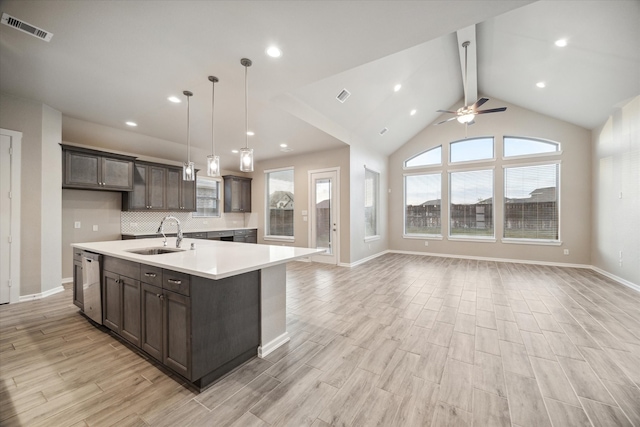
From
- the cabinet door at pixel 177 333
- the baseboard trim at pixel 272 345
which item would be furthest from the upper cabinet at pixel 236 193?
the cabinet door at pixel 177 333

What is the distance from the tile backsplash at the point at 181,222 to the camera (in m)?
5.22

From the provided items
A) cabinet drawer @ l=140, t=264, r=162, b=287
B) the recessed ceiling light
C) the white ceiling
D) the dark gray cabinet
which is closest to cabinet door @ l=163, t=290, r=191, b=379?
cabinet drawer @ l=140, t=264, r=162, b=287

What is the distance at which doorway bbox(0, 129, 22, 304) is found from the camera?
3357 mm

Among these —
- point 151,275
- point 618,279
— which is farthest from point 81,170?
point 618,279

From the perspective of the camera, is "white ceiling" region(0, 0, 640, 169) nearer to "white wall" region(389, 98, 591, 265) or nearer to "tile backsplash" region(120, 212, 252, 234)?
"white wall" region(389, 98, 591, 265)

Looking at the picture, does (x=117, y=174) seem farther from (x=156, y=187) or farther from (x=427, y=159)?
(x=427, y=159)

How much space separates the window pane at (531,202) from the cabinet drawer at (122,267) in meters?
7.82

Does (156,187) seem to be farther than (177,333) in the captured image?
Yes

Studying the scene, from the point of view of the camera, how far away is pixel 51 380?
1880 millimetres

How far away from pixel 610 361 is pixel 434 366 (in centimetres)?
153

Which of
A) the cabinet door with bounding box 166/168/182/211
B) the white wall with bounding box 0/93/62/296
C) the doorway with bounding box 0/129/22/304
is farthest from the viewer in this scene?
the cabinet door with bounding box 166/168/182/211

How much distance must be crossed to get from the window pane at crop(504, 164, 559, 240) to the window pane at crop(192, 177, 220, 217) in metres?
7.89

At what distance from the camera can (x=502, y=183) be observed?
21.4 ft

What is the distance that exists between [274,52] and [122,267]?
2621 mm
